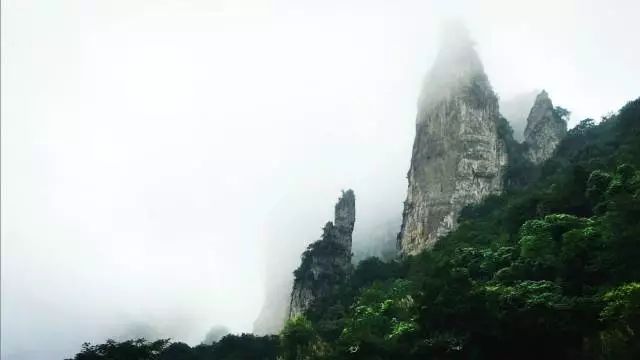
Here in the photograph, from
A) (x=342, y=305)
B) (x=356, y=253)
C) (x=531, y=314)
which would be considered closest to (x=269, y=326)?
(x=356, y=253)

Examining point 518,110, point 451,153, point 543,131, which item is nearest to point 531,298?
point 451,153

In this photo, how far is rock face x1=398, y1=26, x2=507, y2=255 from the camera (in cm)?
7206

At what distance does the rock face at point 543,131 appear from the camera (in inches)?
3282

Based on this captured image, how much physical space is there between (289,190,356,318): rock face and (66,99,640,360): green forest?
2327 cm

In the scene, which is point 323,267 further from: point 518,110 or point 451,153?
point 518,110

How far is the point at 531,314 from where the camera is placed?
74.5 ft

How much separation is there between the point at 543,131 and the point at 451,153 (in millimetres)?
18234

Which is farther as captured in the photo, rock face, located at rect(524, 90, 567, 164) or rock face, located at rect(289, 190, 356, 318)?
rock face, located at rect(524, 90, 567, 164)

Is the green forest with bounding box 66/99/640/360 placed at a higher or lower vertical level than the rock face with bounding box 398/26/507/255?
lower

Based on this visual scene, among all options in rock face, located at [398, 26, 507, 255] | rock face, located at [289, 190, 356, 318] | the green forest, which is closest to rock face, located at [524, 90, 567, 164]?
rock face, located at [398, 26, 507, 255]

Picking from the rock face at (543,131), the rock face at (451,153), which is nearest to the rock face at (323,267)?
the rock face at (451,153)

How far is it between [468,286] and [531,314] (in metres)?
4.48

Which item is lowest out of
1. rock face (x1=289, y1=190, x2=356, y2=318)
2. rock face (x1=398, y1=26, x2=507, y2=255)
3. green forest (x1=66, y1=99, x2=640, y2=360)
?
green forest (x1=66, y1=99, x2=640, y2=360)

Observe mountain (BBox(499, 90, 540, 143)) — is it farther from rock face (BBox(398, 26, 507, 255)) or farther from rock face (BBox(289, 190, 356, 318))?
rock face (BBox(289, 190, 356, 318))
